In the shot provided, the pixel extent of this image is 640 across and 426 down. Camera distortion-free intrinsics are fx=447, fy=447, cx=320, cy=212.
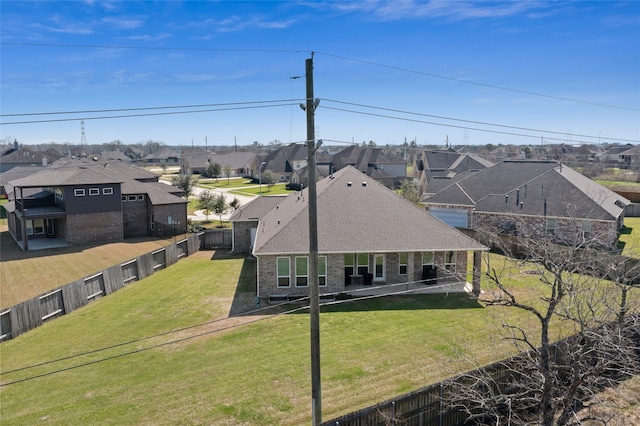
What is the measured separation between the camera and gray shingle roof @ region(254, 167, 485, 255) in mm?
22859

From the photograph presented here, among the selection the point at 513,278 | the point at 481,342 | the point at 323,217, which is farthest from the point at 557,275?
the point at 513,278

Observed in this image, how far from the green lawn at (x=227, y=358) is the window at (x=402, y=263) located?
1625mm

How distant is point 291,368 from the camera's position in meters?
15.4

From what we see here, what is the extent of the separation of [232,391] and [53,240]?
31.5 meters

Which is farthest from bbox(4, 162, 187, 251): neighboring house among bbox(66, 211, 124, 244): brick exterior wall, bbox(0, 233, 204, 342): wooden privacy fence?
bbox(0, 233, 204, 342): wooden privacy fence

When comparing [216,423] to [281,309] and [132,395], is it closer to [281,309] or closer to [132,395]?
[132,395]

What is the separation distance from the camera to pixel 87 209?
122 ft

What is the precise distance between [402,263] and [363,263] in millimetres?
2081

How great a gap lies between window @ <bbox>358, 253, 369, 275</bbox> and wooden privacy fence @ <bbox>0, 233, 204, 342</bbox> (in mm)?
13540

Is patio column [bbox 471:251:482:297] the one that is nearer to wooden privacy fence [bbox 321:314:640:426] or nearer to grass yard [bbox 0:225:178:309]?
wooden privacy fence [bbox 321:314:640:426]

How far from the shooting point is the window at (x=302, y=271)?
2283 cm

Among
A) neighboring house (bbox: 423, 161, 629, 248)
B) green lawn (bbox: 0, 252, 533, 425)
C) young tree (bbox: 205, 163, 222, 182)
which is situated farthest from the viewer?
young tree (bbox: 205, 163, 222, 182)

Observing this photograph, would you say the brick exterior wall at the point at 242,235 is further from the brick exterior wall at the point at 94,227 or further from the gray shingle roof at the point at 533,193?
the gray shingle roof at the point at 533,193

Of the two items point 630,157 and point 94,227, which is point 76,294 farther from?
point 630,157
